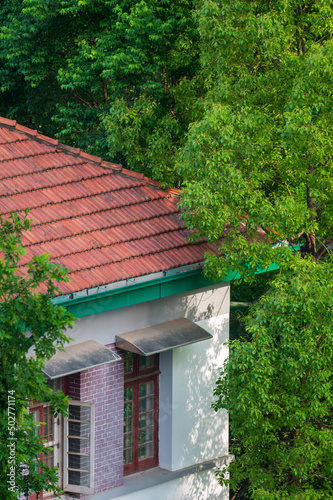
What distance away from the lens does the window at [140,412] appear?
1108 centimetres

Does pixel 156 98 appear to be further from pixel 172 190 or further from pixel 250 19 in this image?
pixel 250 19

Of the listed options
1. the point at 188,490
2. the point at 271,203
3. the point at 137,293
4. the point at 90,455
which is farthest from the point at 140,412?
the point at 271,203

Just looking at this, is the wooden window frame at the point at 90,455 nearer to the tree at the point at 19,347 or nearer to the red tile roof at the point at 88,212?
the red tile roof at the point at 88,212

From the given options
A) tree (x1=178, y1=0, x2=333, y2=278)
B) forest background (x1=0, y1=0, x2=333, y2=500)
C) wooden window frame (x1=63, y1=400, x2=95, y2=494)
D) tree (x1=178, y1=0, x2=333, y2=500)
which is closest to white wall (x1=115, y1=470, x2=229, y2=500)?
wooden window frame (x1=63, y1=400, x2=95, y2=494)

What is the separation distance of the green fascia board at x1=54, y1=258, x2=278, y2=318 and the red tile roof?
143mm

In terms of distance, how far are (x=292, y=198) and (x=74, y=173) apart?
3.28 meters

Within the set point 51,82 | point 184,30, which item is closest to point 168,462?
point 184,30

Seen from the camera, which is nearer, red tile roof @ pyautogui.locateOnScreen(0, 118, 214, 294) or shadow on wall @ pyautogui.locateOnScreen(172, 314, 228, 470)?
red tile roof @ pyautogui.locateOnScreen(0, 118, 214, 294)

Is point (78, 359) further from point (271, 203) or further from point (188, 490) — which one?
point (188, 490)

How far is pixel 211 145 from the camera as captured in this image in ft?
32.2

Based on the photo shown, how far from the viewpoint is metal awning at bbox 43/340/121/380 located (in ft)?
30.7

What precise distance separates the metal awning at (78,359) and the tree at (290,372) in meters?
1.54

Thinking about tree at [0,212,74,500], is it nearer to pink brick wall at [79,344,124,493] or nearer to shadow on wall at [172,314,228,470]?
pink brick wall at [79,344,124,493]

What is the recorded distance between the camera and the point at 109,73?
45.5 ft
